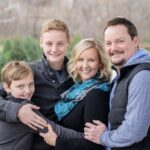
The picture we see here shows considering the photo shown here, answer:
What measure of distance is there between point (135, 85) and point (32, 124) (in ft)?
2.44

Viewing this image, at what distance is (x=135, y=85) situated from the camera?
2.46 m

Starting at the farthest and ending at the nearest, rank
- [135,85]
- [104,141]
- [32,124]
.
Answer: [32,124], [104,141], [135,85]

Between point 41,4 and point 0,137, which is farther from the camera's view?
point 41,4

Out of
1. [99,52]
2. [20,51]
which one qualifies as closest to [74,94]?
[99,52]

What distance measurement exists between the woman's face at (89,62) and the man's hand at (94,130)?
1.14ft

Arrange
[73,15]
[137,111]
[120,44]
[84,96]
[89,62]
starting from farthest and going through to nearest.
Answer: [73,15] < [89,62] < [84,96] < [120,44] < [137,111]

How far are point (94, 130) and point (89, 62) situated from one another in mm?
469

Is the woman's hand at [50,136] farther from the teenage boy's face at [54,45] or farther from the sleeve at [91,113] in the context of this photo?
the teenage boy's face at [54,45]

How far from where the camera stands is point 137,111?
8.08 feet

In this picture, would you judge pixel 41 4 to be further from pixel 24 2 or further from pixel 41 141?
pixel 41 141

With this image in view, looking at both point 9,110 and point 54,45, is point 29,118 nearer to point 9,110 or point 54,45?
point 9,110

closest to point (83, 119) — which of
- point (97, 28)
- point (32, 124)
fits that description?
point (32, 124)

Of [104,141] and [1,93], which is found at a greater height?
[1,93]

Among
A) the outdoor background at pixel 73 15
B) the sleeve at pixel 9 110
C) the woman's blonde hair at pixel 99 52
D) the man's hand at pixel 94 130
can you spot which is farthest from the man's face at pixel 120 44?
the outdoor background at pixel 73 15
